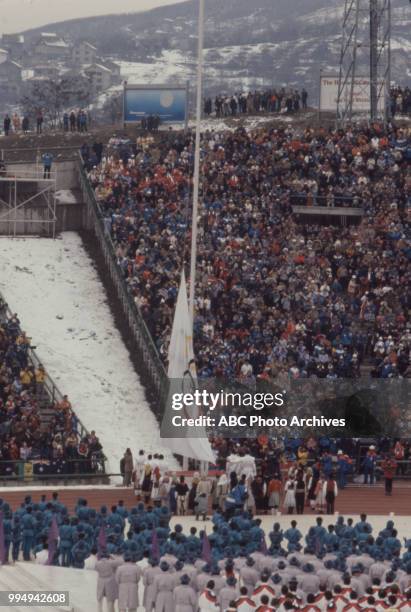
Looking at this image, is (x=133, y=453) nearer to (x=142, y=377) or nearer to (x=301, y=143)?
(x=142, y=377)

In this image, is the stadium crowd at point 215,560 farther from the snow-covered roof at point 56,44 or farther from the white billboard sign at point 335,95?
the snow-covered roof at point 56,44

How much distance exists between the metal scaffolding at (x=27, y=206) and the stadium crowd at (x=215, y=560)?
22.8 m

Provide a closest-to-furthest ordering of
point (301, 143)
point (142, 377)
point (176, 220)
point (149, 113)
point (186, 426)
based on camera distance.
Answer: point (186, 426), point (142, 377), point (176, 220), point (301, 143), point (149, 113)

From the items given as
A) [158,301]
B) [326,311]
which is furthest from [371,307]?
[158,301]

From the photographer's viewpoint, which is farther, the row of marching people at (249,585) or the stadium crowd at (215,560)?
the stadium crowd at (215,560)

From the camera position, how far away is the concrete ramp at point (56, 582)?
1310 inches

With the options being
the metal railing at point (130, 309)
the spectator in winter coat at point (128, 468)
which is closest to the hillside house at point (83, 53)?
the metal railing at point (130, 309)

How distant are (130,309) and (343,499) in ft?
36.9

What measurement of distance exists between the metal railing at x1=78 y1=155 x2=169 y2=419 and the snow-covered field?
44 cm

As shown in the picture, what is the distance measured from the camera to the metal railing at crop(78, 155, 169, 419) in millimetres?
49250

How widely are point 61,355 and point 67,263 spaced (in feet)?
21.4

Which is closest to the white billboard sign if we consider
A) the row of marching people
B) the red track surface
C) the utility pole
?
the utility pole

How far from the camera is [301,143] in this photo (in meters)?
59.6

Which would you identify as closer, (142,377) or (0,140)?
(142,377)
